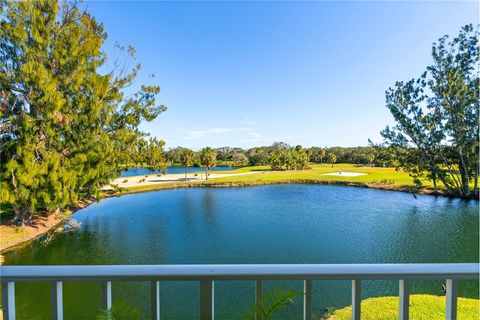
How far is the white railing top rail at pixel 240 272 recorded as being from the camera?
2.64ft

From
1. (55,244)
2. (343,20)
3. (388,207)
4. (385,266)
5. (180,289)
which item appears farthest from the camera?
(388,207)

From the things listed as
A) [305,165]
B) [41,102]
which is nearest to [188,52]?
[41,102]

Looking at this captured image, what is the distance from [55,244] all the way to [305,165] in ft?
126

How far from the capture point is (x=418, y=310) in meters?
3.29

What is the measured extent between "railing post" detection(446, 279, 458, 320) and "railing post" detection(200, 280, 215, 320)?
93 cm

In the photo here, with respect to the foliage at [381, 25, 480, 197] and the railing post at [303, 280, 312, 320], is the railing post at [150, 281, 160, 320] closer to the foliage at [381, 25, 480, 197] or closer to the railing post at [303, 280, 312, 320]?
the railing post at [303, 280, 312, 320]

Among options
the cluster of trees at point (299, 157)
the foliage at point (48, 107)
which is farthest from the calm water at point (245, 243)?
the cluster of trees at point (299, 157)

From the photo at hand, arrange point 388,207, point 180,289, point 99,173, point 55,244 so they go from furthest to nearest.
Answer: point 388,207 → point 99,173 → point 55,244 → point 180,289

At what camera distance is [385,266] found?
2.80ft

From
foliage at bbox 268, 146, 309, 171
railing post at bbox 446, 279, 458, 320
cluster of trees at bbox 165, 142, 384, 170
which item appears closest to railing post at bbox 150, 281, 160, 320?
railing post at bbox 446, 279, 458, 320

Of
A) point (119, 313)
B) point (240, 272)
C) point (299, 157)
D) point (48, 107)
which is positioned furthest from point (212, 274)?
point (299, 157)

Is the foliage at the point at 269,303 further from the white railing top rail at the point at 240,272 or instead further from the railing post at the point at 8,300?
the railing post at the point at 8,300

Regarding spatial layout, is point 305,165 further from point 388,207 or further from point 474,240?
point 474,240

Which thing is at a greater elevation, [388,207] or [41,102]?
[41,102]
